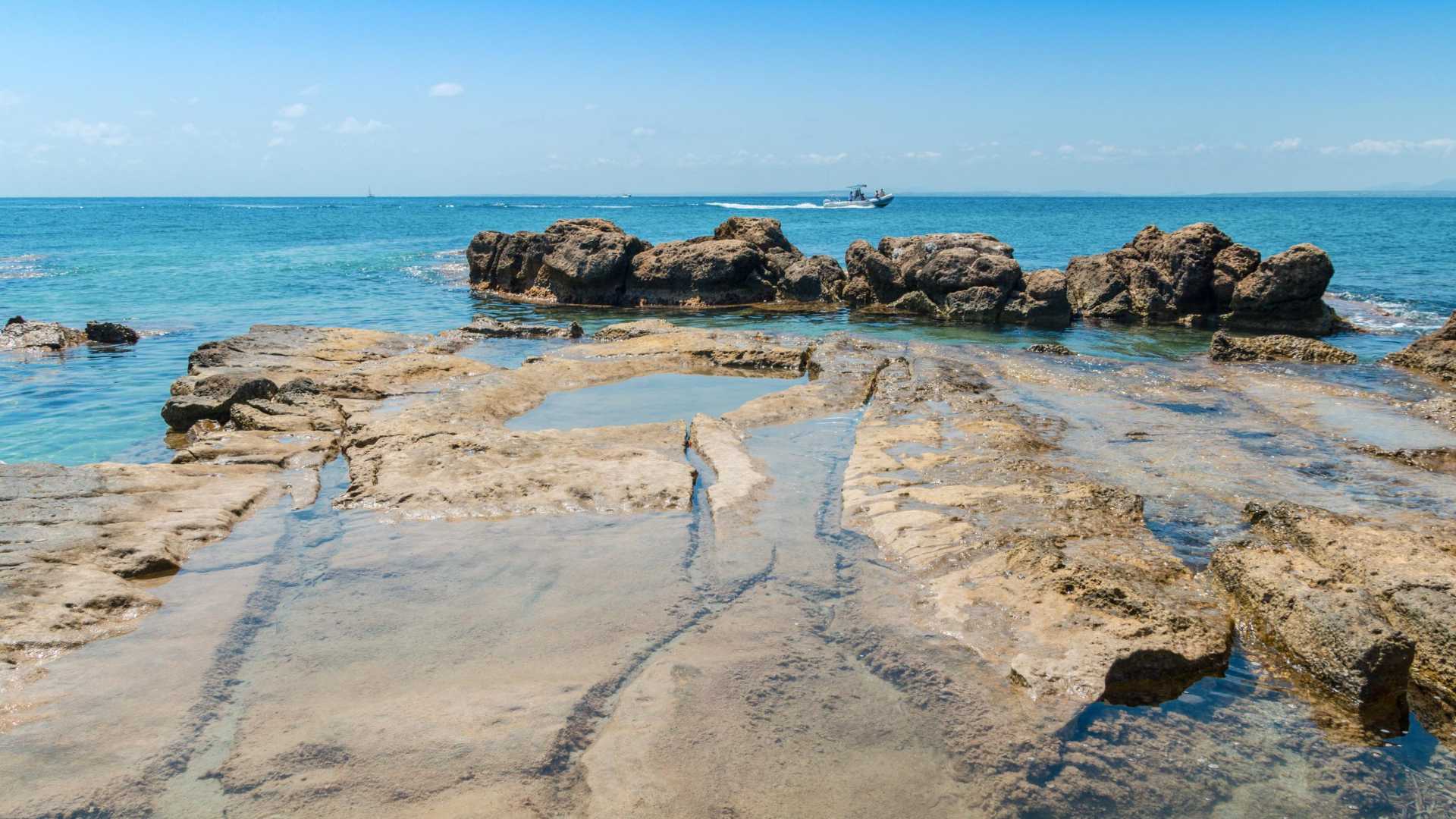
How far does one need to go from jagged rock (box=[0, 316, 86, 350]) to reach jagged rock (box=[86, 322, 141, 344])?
0.28 m

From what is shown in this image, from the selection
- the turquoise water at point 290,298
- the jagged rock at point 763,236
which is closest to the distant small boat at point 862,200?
the turquoise water at point 290,298

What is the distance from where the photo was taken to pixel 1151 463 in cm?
849

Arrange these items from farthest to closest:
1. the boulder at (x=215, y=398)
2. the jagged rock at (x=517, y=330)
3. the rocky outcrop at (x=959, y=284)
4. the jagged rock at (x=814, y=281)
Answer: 1. the jagged rock at (x=814, y=281)
2. the rocky outcrop at (x=959, y=284)
3. the jagged rock at (x=517, y=330)
4. the boulder at (x=215, y=398)

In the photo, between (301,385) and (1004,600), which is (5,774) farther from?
(301,385)

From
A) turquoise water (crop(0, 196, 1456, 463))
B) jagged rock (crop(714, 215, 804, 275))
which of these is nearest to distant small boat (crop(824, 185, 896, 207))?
turquoise water (crop(0, 196, 1456, 463))

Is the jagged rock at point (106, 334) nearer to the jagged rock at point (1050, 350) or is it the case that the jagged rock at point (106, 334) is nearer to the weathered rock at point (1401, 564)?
the jagged rock at point (1050, 350)

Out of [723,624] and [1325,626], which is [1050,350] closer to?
[1325,626]

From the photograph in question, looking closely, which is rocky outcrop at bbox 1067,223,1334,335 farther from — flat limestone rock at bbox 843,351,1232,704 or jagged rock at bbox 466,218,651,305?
flat limestone rock at bbox 843,351,1232,704

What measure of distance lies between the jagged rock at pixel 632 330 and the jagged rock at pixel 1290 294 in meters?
12.9

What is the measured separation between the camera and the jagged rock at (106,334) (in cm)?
1731

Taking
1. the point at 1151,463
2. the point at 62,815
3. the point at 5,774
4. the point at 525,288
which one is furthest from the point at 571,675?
the point at 525,288

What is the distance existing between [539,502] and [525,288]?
817 inches

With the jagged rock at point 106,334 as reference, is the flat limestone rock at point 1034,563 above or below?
below

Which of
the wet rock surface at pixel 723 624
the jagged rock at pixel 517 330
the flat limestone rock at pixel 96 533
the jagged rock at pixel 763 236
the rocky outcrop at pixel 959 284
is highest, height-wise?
the jagged rock at pixel 763 236
